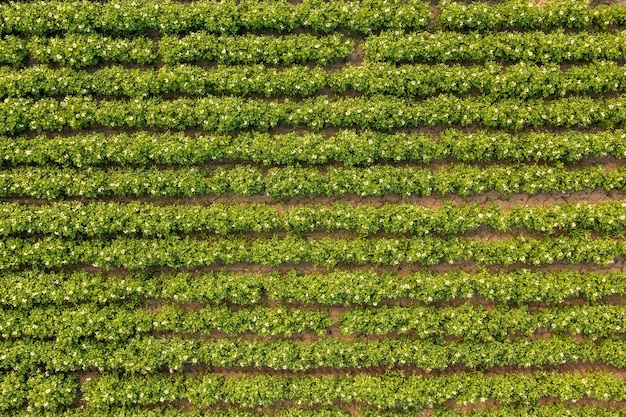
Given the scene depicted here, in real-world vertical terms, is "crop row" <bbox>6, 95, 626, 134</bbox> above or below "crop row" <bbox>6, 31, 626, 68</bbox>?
below

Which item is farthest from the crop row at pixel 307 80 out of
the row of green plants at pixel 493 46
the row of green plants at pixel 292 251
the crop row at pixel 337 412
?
the crop row at pixel 337 412

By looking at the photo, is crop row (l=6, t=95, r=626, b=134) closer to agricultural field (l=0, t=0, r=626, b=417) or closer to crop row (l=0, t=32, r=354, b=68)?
agricultural field (l=0, t=0, r=626, b=417)

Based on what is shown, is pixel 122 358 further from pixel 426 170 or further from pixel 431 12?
pixel 431 12

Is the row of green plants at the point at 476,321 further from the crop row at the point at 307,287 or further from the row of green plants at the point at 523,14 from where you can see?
the row of green plants at the point at 523,14

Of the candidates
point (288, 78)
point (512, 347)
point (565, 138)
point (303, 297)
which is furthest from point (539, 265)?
point (288, 78)

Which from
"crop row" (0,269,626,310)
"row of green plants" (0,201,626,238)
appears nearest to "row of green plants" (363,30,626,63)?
"row of green plants" (0,201,626,238)
